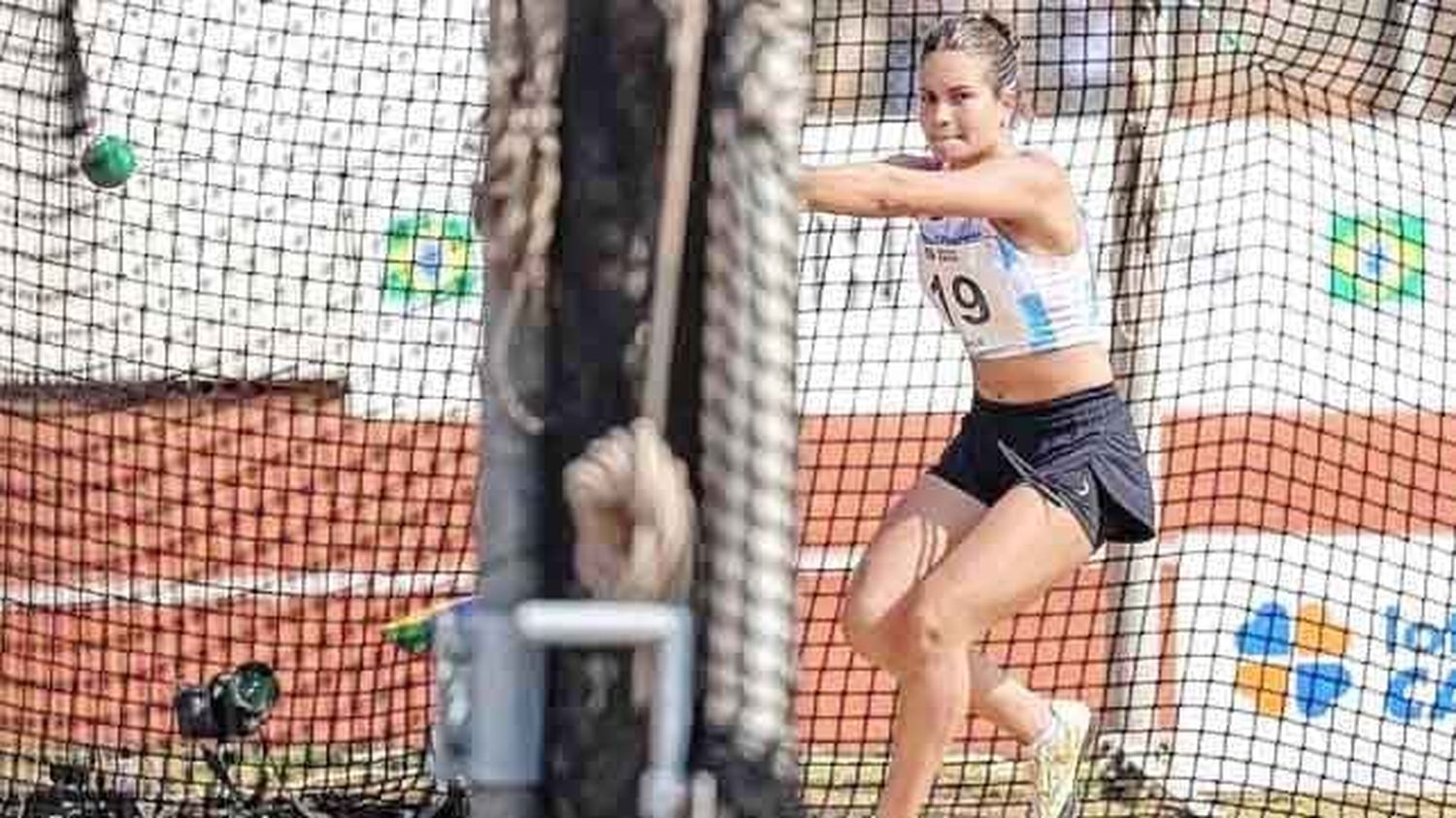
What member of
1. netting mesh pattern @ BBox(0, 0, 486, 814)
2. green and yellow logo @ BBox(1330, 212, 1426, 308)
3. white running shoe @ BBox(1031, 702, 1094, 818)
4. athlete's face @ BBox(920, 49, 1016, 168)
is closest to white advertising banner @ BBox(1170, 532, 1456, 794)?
green and yellow logo @ BBox(1330, 212, 1426, 308)

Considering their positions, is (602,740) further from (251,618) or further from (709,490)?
(251,618)

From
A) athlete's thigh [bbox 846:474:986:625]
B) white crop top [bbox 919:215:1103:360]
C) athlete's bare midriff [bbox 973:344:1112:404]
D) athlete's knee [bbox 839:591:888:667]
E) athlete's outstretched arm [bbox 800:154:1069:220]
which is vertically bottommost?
athlete's knee [bbox 839:591:888:667]

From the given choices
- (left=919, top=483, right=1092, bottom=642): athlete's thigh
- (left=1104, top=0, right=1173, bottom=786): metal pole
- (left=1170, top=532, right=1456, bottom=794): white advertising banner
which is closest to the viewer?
(left=919, top=483, right=1092, bottom=642): athlete's thigh

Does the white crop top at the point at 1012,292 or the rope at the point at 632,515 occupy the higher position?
the rope at the point at 632,515

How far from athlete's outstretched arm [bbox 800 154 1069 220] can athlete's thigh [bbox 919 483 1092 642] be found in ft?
1.73

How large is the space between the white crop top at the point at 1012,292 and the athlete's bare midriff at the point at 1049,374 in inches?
0.7

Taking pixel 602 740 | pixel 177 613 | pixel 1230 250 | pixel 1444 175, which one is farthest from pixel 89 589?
pixel 602 740

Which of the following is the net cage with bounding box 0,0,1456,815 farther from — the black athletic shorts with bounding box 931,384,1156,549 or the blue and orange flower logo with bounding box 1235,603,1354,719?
the black athletic shorts with bounding box 931,384,1156,549

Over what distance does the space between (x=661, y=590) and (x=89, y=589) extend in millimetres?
6299

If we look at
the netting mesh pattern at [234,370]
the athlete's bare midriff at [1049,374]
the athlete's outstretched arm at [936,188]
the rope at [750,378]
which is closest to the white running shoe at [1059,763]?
the athlete's bare midriff at [1049,374]

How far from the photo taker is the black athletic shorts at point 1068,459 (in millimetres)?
5527

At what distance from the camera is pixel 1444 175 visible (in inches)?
314

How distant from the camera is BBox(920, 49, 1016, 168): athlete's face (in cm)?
548

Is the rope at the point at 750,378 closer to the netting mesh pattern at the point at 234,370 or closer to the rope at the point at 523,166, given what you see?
the rope at the point at 523,166
